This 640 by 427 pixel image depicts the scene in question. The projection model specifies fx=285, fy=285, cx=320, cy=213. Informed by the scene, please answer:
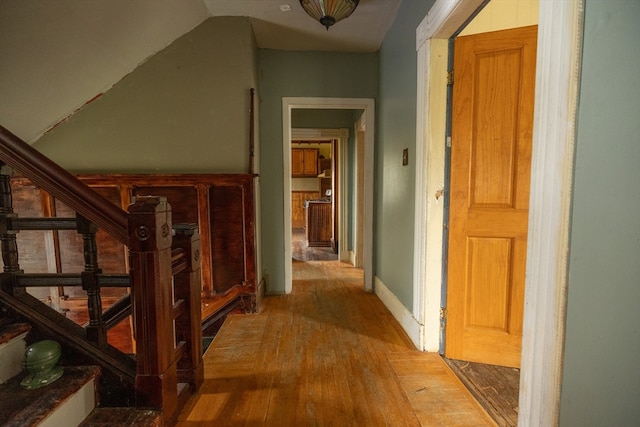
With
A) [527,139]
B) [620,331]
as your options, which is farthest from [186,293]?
[527,139]

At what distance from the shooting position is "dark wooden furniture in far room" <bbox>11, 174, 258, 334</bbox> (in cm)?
238

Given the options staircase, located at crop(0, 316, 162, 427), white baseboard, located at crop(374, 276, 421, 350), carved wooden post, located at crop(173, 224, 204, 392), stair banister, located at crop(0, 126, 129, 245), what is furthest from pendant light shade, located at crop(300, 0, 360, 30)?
staircase, located at crop(0, 316, 162, 427)

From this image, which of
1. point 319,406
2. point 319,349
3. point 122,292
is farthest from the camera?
point 122,292

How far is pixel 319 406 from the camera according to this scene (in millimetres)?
1359

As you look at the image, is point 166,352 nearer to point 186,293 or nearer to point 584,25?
point 186,293

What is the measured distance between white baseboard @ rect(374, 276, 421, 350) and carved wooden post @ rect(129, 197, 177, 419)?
56.9 inches

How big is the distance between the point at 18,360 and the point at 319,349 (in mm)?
1426

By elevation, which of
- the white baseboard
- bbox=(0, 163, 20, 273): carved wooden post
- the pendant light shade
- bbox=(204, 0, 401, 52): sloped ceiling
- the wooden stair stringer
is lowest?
the white baseboard

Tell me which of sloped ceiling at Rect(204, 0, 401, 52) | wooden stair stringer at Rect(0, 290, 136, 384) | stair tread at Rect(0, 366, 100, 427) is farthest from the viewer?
sloped ceiling at Rect(204, 0, 401, 52)

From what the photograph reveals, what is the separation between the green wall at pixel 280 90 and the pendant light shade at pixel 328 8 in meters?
0.78

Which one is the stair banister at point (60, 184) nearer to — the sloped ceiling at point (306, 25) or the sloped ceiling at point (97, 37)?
the sloped ceiling at point (97, 37)

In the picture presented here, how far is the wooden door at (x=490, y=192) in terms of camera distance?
153 centimetres

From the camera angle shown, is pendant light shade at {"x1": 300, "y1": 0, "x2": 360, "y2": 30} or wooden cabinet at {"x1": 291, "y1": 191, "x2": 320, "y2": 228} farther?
wooden cabinet at {"x1": 291, "y1": 191, "x2": 320, "y2": 228}

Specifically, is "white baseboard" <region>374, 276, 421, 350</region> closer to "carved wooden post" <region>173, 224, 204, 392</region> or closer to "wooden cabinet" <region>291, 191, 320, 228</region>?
"carved wooden post" <region>173, 224, 204, 392</region>
